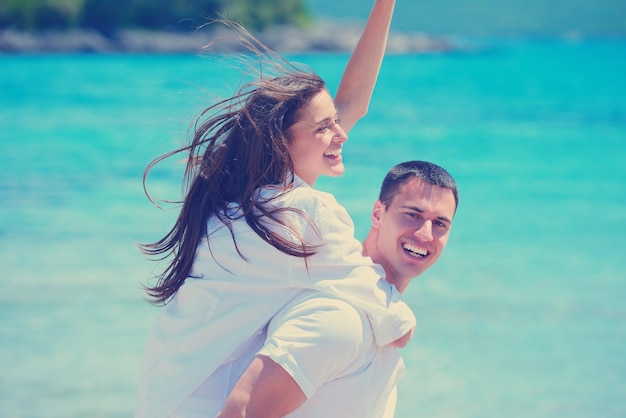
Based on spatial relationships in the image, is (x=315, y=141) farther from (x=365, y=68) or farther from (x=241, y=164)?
(x=365, y=68)

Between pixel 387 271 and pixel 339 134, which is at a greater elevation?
pixel 339 134

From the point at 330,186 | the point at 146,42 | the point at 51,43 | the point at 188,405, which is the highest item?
the point at 146,42

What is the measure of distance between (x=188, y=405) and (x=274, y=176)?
64 cm

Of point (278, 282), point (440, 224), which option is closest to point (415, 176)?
point (440, 224)

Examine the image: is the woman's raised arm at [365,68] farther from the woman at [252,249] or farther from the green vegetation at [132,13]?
the green vegetation at [132,13]

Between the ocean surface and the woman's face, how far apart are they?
0.36 m

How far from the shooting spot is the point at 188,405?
2303 millimetres

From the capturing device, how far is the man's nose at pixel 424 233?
2.58 m

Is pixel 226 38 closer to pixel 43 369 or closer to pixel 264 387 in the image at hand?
pixel 264 387

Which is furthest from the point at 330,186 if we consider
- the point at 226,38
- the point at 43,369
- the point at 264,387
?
the point at 264,387

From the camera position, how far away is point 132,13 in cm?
5966

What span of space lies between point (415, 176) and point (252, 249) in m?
0.60

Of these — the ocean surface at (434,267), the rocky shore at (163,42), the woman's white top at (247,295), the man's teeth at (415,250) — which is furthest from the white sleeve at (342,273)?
the rocky shore at (163,42)

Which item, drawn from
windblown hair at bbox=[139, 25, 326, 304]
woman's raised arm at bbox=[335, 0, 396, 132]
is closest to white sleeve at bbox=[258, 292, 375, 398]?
windblown hair at bbox=[139, 25, 326, 304]
